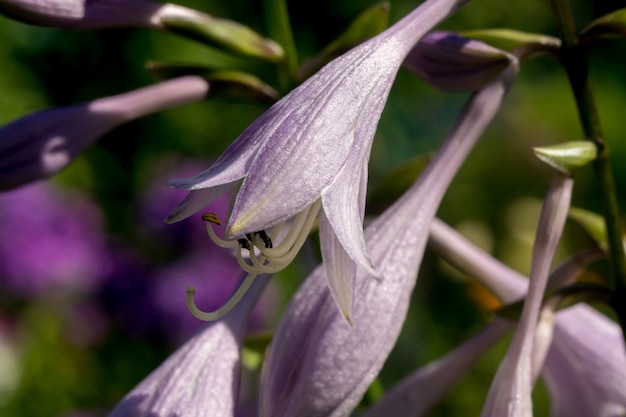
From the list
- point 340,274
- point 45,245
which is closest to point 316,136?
point 340,274

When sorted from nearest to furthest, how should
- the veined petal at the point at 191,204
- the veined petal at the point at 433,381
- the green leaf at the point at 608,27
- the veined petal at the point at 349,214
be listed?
the veined petal at the point at 349,214, the veined petal at the point at 191,204, the green leaf at the point at 608,27, the veined petal at the point at 433,381

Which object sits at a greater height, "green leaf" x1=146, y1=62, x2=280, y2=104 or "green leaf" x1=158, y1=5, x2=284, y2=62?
"green leaf" x1=158, y1=5, x2=284, y2=62

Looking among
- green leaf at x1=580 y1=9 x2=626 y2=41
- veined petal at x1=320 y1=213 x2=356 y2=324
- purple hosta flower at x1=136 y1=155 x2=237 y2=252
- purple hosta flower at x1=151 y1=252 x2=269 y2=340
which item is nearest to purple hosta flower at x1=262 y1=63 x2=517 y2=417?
veined petal at x1=320 y1=213 x2=356 y2=324

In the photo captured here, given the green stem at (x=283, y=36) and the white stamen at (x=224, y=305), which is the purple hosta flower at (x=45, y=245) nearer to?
the green stem at (x=283, y=36)

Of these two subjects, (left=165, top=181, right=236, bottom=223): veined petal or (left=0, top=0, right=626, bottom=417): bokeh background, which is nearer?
(left=165, top=181, right=236, bottom=223): veined petal

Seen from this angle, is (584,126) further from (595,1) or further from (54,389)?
(595,1)

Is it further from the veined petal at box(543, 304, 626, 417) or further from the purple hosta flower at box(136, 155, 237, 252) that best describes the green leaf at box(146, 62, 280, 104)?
the purple hosta flower at box(136, 155, 237, 252)

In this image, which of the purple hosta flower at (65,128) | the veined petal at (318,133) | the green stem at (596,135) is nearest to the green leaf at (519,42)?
the green stem at (596,135)

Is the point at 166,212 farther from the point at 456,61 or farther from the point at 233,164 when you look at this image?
the point at 233,164
